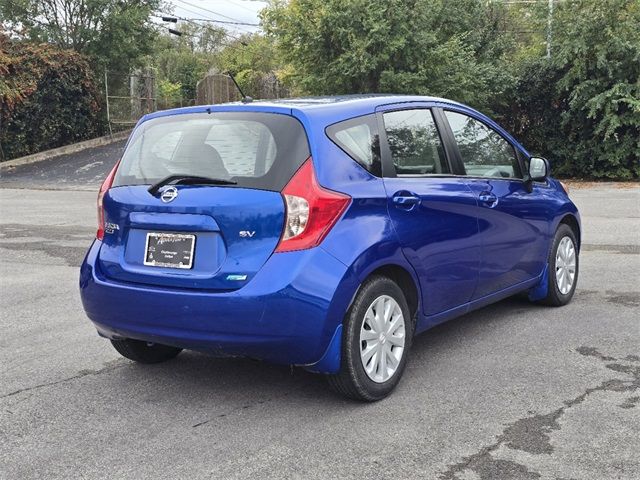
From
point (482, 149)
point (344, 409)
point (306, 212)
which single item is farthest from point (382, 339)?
point (482, 149)

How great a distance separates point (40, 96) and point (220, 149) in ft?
71.0

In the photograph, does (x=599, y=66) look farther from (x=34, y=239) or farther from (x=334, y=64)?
(x=34, y=239)

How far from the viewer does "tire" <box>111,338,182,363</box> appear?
15.2 feet

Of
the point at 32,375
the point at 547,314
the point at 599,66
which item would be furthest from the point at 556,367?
the point at 599,66

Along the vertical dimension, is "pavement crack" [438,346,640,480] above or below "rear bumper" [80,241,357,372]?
below

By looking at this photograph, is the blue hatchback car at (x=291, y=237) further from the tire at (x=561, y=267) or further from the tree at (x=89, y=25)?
the tree at (x=89, y=25)

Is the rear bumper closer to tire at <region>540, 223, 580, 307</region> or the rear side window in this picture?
the rear side window

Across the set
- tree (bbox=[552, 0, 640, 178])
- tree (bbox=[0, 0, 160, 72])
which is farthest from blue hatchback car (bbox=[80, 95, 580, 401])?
tree (bbox=[0, 0, 160, 72])

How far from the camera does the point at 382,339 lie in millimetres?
4008

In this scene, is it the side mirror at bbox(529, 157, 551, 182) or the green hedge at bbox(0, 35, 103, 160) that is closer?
the side mirror at bbox(529, 157, 551, 182)

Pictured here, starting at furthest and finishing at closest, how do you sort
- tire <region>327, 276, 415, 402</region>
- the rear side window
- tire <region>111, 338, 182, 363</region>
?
tire <region>111, 338, 182, 363</region> → the rear side window → tire <region>327, 276, 415, 402</region>

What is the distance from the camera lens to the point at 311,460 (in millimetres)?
3291

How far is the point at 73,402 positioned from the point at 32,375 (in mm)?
635

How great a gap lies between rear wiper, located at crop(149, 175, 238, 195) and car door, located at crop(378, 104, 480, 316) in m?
0.92
